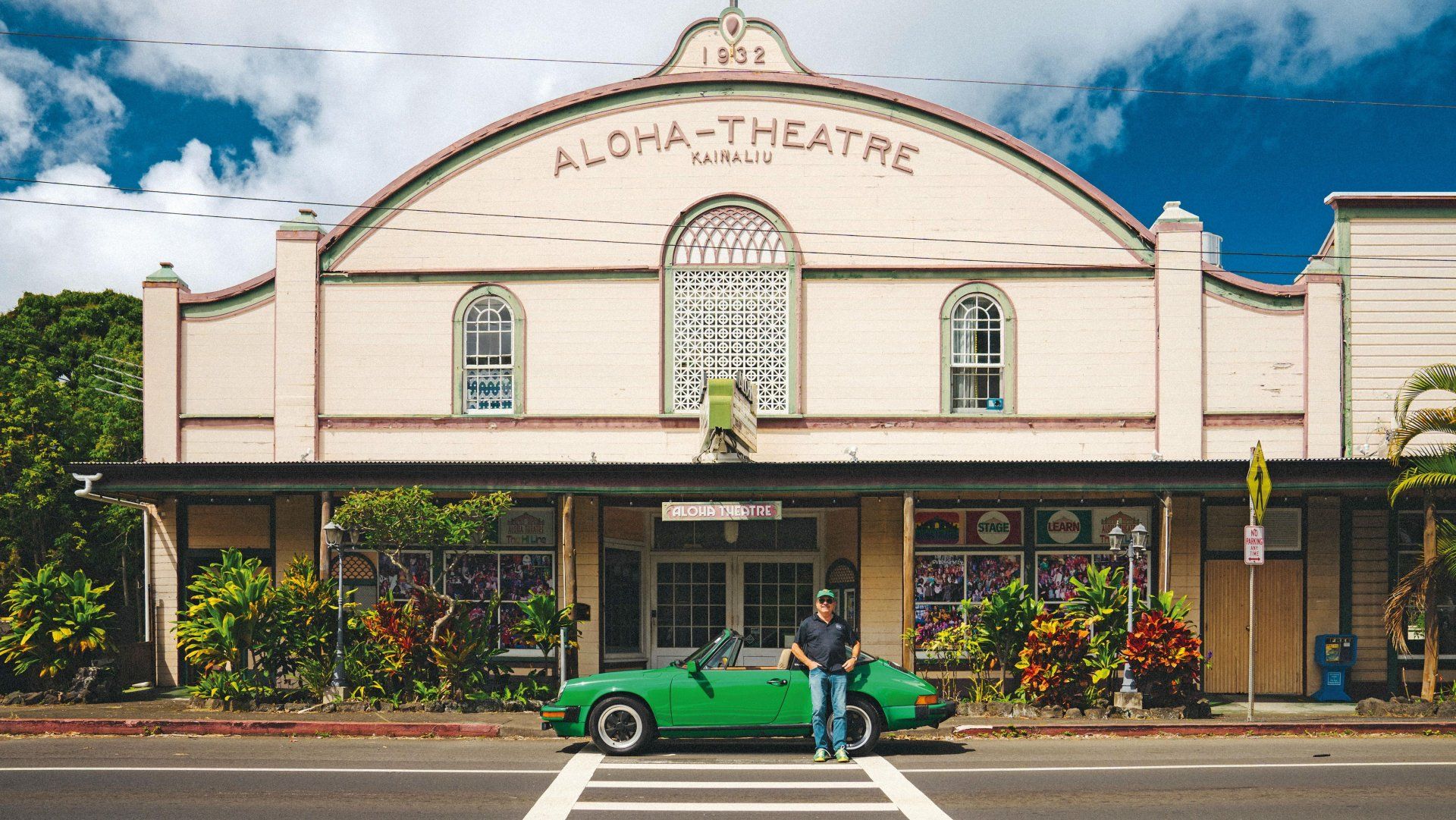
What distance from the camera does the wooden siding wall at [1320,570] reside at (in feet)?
59.4

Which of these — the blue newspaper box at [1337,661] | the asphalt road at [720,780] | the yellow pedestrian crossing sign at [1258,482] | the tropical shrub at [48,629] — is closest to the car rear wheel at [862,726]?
the asphalt road at [720,780]

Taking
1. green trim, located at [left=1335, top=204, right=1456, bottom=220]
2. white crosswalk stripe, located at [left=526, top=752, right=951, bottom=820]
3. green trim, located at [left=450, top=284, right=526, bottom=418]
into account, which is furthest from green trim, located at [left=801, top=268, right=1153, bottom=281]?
white crosswalk stripe, located at [left=526, top=752, right=951, bottom=820]

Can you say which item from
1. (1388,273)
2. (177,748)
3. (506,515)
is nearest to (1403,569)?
(1388,273)

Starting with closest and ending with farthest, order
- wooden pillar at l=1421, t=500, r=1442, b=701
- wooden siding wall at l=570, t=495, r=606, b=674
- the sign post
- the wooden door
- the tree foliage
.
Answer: the sign post, wooden pillar at l=1421, t=500, r=1442, b=701, the wooden door, wooden siding wall at l=570, t=495, r=606, b=674, the tree foliage

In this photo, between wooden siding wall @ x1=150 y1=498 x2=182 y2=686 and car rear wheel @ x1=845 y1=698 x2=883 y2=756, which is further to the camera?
wooden siding wall @ x1=150 y1=498 x2=182 y2=686

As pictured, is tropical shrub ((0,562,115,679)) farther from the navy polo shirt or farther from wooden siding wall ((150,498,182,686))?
the navy polo shirt

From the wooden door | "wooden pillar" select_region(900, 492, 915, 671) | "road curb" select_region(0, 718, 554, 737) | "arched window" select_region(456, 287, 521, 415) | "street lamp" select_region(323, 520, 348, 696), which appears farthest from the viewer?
"arched window" select_region(456, 287, 521, 415)

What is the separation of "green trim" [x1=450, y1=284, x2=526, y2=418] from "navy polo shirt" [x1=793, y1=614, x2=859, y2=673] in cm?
862

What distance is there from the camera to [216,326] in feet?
63.0

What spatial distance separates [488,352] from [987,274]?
783cm

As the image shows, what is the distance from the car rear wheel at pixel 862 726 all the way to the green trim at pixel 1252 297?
32.9 feet

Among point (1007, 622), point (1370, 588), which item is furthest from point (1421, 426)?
point (1007, 622)

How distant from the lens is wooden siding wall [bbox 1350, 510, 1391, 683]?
18.1 meters

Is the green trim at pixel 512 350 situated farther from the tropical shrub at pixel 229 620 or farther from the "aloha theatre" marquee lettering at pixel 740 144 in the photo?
the tropical shrub at pixel 229 620
